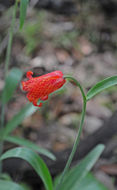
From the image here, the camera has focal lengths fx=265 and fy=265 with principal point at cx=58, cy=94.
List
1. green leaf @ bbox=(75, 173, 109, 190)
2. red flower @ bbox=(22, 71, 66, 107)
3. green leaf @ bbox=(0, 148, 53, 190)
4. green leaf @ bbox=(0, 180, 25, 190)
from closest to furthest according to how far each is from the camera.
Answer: red flower @ bbox=(22, 71, 66, 107), green leaf @ bbox=(0, 148, 53, 190), green leaf @ bbox=(0, 180, 25, 190), green leaf @ bbox=(75, 173, 109, 190)

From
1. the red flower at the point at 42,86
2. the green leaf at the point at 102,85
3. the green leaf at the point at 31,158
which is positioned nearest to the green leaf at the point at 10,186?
the green leaf at the point at 31,158

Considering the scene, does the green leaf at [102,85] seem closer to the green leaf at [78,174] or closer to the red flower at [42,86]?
the red flower at [42,86]

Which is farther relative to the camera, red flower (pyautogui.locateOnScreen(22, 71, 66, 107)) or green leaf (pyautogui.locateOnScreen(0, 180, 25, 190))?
green leaf (pyautogui.locateOnScreen(0, 180, 25, 190))

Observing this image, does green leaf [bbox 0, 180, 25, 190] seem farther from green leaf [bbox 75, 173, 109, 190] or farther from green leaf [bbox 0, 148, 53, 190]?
green leaf [bbox 75, 173, 109, 190]

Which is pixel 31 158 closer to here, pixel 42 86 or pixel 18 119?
pixel 42 86

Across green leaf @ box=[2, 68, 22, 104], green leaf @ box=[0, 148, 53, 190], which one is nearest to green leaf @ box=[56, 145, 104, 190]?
green leaf @ box=[0, 148, 53, 190]

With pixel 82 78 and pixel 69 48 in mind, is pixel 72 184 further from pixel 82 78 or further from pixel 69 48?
pixel 69 48

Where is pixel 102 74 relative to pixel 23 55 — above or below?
below

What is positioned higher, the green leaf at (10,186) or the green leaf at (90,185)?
the green leaf at (10,186)

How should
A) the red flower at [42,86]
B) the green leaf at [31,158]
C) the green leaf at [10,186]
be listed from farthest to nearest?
1. the green leaf at [10,186]
2. the green leaf at [31,158]
3. the red flower at [42,86]

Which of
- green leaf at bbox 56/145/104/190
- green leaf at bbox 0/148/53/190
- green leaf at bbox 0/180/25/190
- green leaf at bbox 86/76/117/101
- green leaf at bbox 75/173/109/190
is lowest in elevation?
green leaf at bbox 75/173/109/190

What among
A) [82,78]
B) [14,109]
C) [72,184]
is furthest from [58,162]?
[82,78]
